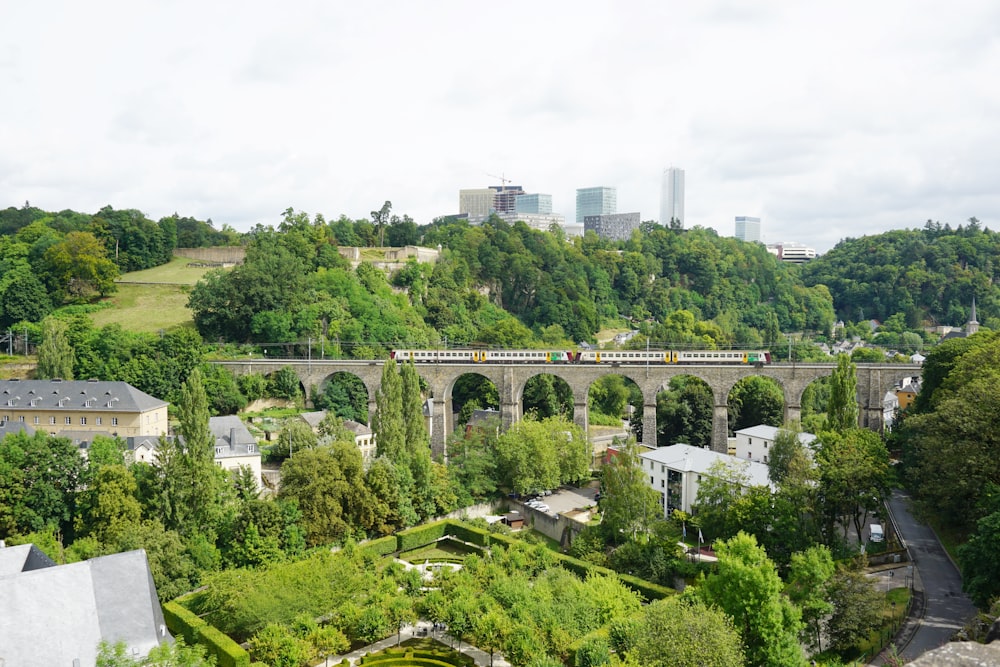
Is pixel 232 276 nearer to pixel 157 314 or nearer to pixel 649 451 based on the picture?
pixel 157 314

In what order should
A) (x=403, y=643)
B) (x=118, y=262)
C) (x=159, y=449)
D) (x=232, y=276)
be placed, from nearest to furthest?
(x=403, y=643)
(x=159, y=449)
(x=232, y=276)
(x=118, y=262)

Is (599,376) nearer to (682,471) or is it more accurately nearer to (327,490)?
(682,471)

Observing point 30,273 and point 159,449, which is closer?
point 159,449

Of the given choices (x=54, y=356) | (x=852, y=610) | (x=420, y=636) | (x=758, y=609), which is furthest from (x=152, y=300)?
(x=852, y=610)

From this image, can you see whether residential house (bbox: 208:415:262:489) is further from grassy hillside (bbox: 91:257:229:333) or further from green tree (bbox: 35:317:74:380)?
grassy hillside (bbox: 91:257:229:333)

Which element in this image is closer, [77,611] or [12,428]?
[77,611]

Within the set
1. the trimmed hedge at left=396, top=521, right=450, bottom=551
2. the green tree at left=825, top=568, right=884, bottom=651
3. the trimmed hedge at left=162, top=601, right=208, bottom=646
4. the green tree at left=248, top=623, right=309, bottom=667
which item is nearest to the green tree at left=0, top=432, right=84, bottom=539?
the trimmed hedge at left=162, top=601, right=208, bottom=646

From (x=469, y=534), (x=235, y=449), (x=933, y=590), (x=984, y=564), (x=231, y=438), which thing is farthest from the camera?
(x=231, y=438)

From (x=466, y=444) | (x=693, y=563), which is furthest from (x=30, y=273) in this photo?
(x=693, y=563)
